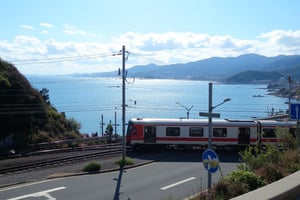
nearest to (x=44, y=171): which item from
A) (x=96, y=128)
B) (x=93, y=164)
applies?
(x=93, y=164)

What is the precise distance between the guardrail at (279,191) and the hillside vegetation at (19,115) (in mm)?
36593

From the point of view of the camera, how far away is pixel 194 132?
33.2 meters

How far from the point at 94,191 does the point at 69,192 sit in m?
1.15

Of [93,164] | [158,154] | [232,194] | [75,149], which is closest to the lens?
[232,194]

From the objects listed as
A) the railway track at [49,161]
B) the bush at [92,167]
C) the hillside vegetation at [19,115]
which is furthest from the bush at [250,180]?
the hillside vegetation at [19,115]

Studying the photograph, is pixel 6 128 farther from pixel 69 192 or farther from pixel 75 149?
pixel 69 192

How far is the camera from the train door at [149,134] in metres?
33.0

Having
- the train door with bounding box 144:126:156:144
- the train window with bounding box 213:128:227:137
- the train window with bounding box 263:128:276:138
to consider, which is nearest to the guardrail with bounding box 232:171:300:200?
the train door with bounding box 144:126:156:144

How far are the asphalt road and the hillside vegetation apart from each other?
64.0 feet

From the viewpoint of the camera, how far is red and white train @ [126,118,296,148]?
33000 mm

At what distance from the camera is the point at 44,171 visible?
82.5 ft

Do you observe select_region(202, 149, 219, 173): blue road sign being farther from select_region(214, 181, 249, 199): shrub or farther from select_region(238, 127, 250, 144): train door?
select_region(238, 127, 250, 144): train door

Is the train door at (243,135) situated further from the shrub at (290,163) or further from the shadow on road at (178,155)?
the shrub at (290,163)

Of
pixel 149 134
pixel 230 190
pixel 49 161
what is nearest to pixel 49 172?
pixel 49 161
